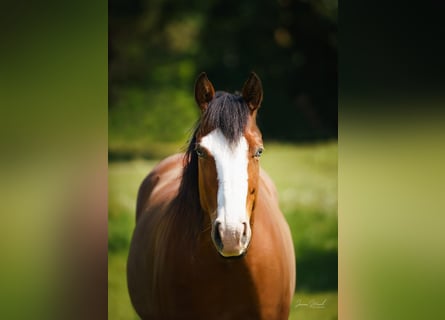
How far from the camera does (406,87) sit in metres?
2.83

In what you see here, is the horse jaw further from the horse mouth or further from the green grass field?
the green grass field

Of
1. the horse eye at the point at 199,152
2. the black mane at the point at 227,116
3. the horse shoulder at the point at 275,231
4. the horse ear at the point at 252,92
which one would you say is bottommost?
the horse shoulder at the point at 275,231

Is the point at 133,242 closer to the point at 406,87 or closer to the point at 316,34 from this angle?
the point at 316,34

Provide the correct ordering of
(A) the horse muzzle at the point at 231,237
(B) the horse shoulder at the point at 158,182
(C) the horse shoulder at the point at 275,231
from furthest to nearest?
(B) the horse shoulder at the point at 158,182, (C) the horse shoulder at the point at 275,231, (A) the horse muzzle at the point at 231,237

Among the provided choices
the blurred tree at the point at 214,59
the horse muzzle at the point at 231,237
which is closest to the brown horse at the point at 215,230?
the horse muzzle at the point at 231,237

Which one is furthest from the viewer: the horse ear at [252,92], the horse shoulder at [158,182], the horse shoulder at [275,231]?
the horse shoulder at [158,182]

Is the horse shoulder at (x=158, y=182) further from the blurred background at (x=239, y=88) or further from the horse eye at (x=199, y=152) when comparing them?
the horse eye at (x=199, y=152)

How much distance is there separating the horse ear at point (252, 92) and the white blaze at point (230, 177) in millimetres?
225

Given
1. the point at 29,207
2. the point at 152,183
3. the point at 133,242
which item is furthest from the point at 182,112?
the point at 29,207

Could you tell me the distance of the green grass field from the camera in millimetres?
2588

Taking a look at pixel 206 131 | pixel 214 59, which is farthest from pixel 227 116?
pixel 214 59

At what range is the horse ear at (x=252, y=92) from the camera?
2275 mm

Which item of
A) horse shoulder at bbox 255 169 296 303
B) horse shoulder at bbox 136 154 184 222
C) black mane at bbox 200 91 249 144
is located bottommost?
horse shoulder at bbox 255 169 296 303

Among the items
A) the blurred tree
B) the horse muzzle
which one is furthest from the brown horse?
the blurred tree
